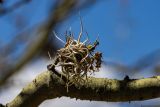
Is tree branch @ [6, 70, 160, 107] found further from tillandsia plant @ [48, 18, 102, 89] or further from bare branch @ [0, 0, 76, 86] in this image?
bare branch @ [0, 0, 76, 86]

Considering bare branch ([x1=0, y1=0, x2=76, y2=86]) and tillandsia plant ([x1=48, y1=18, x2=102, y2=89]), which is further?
tillandsia plant ([x1=48, y1=18, x2=102, y2=89])

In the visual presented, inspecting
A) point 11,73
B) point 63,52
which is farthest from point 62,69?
point 11,73

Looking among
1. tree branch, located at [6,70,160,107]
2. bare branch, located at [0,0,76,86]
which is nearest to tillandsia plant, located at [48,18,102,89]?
tree branch, located at [6,70,160,107]

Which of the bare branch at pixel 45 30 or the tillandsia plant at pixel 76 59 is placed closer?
the bare branch at pixel 45 30

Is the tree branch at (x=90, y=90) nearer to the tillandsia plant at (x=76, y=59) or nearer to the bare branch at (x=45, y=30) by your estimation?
the tillandsia plant at (x=76, y=59)

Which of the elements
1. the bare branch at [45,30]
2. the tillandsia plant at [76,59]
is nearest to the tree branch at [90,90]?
the tillandsia plant at [76,59]
